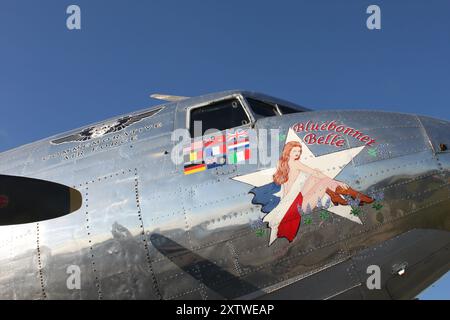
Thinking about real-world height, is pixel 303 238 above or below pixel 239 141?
below

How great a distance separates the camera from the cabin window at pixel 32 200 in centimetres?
750

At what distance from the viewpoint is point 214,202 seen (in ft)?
24.0

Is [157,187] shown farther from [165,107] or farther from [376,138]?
[376,138]

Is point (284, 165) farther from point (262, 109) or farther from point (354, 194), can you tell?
point (262, 109)

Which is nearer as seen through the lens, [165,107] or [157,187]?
[157,187]

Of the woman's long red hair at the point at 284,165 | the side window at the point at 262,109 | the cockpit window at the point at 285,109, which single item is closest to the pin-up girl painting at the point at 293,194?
the woman's long red hair at the point at 284,165

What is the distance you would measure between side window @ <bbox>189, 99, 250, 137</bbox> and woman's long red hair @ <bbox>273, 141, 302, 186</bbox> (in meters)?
1.15

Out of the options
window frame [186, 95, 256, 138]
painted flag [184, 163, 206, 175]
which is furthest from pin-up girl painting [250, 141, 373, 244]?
window frame [186, 95, 256, 138]

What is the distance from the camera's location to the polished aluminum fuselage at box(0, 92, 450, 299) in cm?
686

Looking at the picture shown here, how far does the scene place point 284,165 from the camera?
290 inches

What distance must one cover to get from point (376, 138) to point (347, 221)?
1.53 m

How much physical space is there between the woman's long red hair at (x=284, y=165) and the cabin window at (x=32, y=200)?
3493mm
